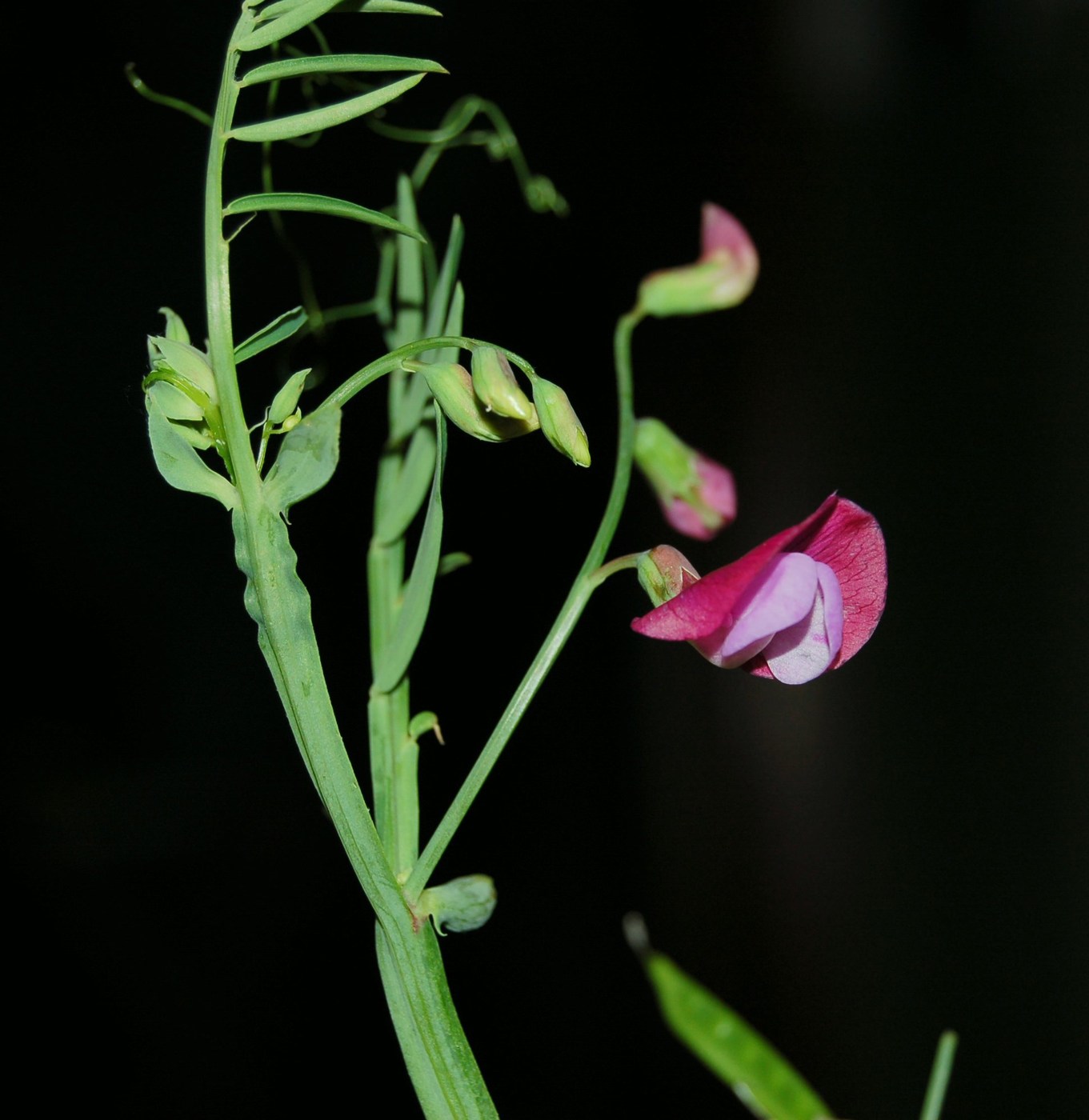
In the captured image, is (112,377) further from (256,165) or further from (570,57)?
(570,57)

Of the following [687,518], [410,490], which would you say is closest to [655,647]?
[687,518]

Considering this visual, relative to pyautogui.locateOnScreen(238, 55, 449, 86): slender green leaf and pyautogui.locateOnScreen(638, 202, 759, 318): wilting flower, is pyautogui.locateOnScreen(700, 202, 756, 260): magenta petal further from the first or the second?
pyautogui.locateOnScreen(238, 55, 449, 86): slender green leaf

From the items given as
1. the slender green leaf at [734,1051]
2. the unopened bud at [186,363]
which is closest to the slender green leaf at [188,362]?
the unopened bud at [186,363]

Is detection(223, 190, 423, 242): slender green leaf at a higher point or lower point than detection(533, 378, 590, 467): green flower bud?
higher

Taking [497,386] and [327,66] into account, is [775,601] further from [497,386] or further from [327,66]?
[327,66]

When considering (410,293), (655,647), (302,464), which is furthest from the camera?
(655,647)

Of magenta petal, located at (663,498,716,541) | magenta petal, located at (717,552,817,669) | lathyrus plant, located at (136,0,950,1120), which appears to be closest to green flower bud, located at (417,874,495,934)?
lathyrus plant, located at (136,0,950,1120)
